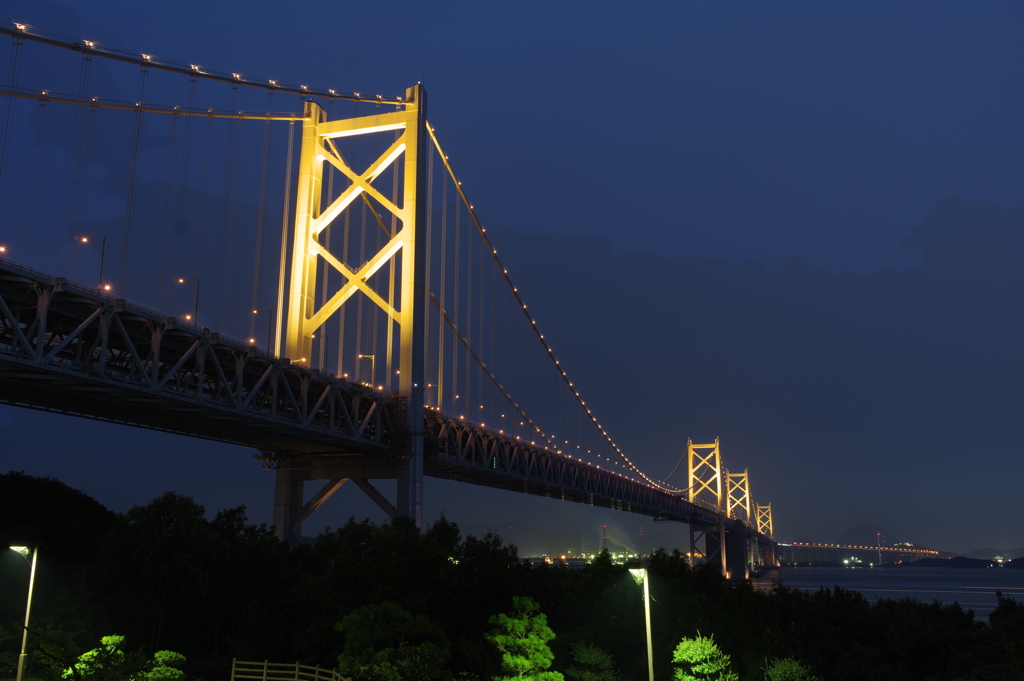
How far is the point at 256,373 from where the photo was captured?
28.5 m

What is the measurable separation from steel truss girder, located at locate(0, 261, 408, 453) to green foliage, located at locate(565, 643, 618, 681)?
11617 mm

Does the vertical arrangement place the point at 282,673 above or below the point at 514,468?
below

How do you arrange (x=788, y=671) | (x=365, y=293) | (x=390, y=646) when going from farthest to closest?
(x=365, y=293) → (x=788, y=671) → (x=390, y=646)

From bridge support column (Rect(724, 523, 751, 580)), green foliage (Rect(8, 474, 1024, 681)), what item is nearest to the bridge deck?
green foliage (Rect(8, 474, 1024, 681))

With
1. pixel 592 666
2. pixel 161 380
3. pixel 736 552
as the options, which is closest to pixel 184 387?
pixel 161 380

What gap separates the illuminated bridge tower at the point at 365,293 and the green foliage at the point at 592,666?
500 inches

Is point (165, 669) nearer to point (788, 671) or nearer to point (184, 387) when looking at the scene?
point (184, 387)

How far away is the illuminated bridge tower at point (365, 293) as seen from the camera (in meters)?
33.6

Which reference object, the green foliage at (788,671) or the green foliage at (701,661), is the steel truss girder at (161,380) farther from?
the green foliage at (788,671)

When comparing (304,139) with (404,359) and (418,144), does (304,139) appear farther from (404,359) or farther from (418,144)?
(404,359)

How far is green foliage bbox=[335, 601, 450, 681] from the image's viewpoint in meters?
18.2

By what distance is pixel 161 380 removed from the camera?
23.0m

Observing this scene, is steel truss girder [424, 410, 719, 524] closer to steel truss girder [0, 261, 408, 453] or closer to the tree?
steel truss girder [0, 261, 408, 453]

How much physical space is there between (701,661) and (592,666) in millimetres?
2693
